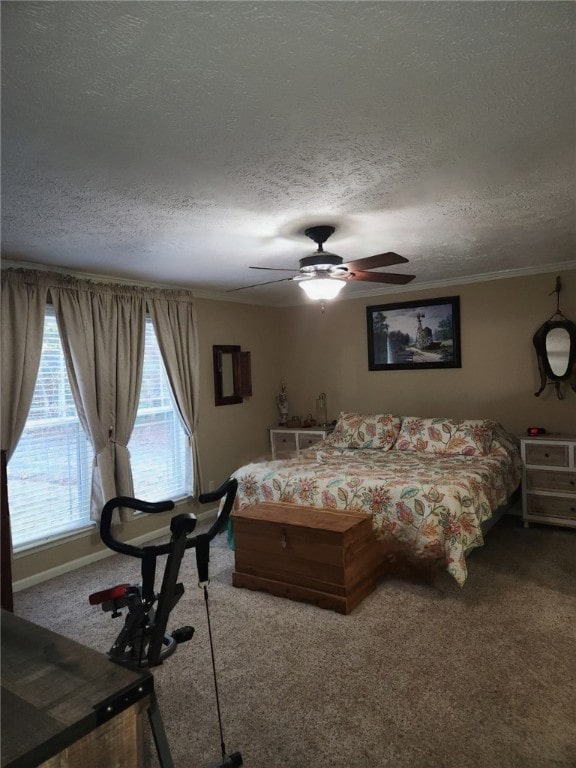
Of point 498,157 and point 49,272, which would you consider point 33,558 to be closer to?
point 49,272

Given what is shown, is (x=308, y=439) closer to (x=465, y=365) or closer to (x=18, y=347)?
(x=465, y=365)

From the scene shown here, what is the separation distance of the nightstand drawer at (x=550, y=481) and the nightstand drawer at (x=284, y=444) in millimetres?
2476

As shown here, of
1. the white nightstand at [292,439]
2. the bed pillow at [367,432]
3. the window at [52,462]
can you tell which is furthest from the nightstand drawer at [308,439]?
the window at [52,462]

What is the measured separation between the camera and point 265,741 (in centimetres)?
198

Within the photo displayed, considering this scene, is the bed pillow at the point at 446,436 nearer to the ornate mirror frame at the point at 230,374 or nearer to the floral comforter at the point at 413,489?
the floral comforter at the point at 413,489

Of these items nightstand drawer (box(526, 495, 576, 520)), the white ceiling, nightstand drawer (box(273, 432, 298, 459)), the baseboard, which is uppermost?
the white ceiling

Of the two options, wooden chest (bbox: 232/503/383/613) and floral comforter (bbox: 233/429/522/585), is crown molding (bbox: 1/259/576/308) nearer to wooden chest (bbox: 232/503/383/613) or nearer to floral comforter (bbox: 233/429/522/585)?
floral comforter (bbox: 233/429/522/585)

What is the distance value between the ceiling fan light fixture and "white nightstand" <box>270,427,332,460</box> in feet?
8.58

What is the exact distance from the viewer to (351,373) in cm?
579

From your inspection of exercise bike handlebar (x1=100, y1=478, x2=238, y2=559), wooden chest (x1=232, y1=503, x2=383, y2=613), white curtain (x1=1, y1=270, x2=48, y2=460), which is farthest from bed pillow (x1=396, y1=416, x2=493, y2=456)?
white curtain (x1=1, y1=270, x2=48, y2=460)

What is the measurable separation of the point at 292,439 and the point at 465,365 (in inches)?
82.7

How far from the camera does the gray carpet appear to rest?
6.32 ft

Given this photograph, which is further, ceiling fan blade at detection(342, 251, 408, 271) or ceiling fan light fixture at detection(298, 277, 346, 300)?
ceiling fan light fixture at detection(298, 277, 346, 300)

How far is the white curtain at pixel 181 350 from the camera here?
4.59m
